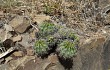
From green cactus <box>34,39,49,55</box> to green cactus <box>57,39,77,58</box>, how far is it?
23 cm

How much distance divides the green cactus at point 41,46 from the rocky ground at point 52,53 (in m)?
0.18

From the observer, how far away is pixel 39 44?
4914 mm

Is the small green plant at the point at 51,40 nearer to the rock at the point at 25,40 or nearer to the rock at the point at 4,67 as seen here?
the rock at the point at 25,40

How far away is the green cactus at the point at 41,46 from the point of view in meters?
4.89

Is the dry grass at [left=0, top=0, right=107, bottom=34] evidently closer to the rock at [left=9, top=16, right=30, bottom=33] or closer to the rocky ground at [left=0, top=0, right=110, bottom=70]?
the rocky ground at [left=0, top=0, right=110, bottom=70]

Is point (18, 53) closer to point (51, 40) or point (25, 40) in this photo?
point (25, 40)

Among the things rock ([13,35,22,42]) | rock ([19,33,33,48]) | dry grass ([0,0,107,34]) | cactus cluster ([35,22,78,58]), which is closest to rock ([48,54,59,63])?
cactus cluster ([35,22,78,58])

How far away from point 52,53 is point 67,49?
16.4 inches

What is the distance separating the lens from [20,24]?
545 centimetres

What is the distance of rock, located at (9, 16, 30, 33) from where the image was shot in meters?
5.46

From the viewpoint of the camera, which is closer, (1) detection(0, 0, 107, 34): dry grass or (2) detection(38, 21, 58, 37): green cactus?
(2) detection(38, 21, 58, 37): green cactus

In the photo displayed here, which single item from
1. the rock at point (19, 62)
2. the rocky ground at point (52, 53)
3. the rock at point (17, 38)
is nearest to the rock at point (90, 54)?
the rocky ground at point (52, 53)

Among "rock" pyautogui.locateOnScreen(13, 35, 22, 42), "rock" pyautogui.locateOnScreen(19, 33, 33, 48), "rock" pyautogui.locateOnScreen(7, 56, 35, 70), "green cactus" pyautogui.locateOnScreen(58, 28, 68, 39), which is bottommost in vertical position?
"rock" pyautogui.locateOnScreen(7, 56, 35, 70)

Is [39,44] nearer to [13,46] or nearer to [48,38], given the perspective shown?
[48,38]
